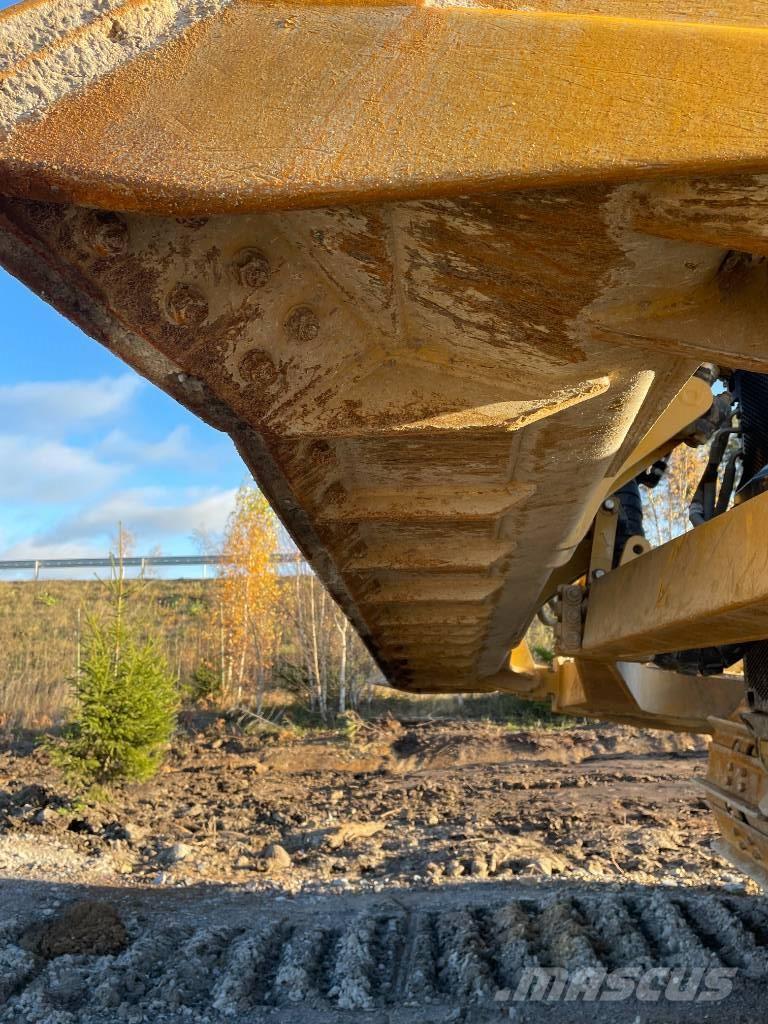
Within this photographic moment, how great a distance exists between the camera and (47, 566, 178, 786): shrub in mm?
11141

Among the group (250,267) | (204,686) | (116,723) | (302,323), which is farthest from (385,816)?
(204,686)

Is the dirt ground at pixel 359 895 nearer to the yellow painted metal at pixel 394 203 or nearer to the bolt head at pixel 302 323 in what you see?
the yellow painted metal at pixel 394 203

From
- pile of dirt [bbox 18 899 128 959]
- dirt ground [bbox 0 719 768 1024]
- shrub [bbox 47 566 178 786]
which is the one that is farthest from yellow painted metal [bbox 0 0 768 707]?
shrub [bbox 47 566 178 786]

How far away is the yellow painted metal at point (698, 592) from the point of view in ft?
6.89

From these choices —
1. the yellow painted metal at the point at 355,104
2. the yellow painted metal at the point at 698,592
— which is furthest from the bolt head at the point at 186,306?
the yellow painted metal at the point at 698,592

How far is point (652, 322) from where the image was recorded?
1.47m

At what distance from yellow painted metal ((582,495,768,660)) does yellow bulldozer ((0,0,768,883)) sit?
0.05ft

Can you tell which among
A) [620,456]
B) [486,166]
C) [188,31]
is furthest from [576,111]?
[620,456]

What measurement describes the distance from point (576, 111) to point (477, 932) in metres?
5.29

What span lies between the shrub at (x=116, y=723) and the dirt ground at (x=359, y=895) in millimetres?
438

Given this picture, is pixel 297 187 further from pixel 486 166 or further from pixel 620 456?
pixel 620 456

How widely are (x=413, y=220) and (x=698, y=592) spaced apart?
4.93ft

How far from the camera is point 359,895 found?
684 cm

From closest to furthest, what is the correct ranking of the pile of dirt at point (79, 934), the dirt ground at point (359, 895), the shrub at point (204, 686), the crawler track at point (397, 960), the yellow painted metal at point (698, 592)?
the yellow painted metal at point (698, 592) < the crawler track at point (397, 960) < the dirt ground at point (359, 895) < the pile of dirt at point (79, 934) < the shrub at point (204, 686)
